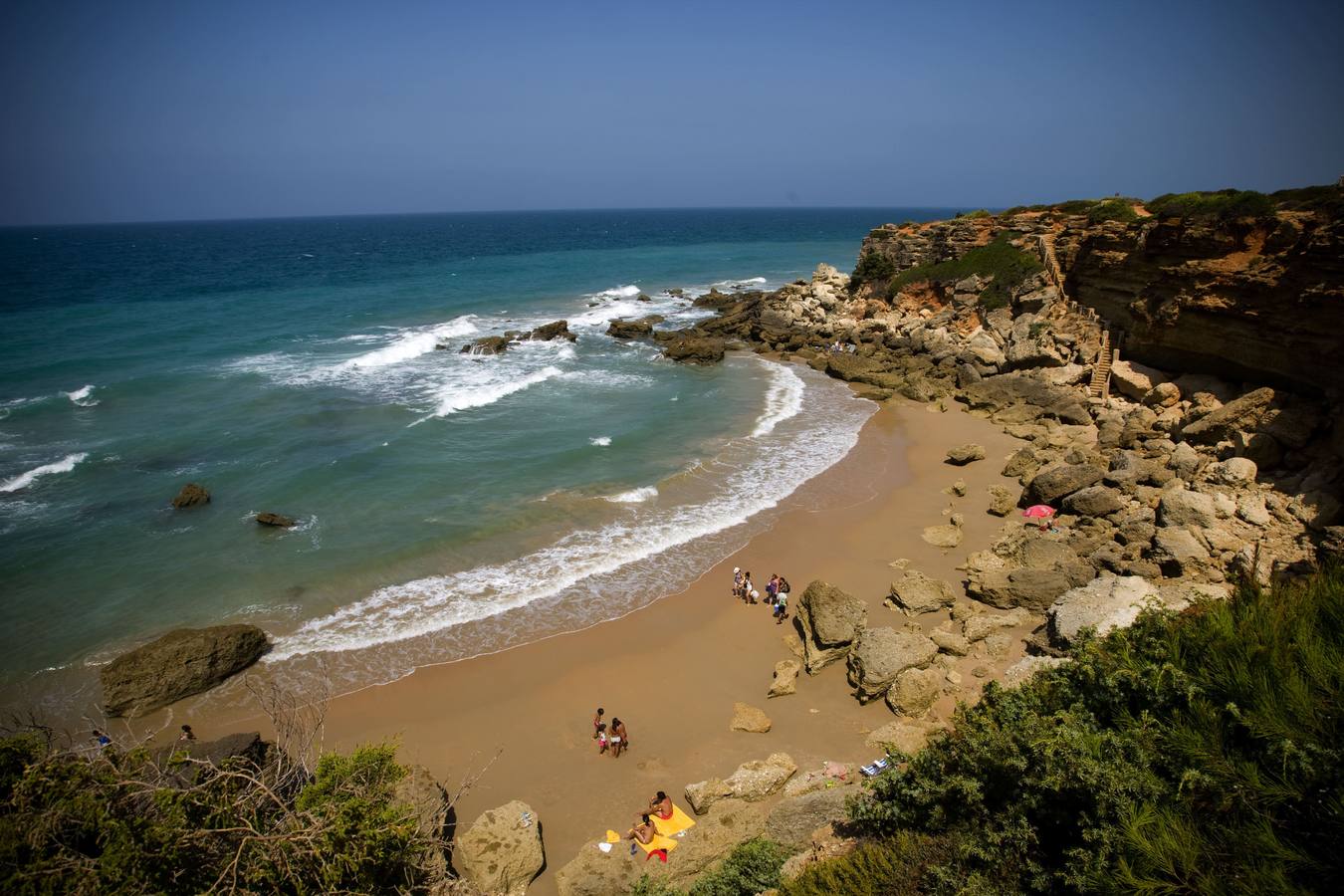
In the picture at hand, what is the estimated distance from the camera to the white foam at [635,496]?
2172 centimetres

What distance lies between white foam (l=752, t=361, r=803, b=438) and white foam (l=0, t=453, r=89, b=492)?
25771 mm

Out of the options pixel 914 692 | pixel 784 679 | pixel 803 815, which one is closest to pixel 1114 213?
pixel 914 692

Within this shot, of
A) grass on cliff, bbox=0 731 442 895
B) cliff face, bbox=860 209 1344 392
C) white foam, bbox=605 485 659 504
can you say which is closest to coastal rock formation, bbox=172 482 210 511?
white foam, bbox=605 485 659 504

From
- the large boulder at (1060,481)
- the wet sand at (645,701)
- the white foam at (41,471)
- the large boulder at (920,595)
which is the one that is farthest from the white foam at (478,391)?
the large boulder at (1060,481)

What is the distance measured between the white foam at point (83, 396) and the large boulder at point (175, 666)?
72.1 ft

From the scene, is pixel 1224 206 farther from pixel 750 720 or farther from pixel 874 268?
pixel 874 268

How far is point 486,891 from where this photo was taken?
30.2 ft

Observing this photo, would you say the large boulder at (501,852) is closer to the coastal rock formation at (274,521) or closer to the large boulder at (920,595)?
the large boulder at (920,595)

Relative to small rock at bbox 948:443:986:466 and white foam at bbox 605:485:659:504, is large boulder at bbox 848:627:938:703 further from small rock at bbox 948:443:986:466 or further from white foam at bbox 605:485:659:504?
small rock at bbox 948:443:986:466

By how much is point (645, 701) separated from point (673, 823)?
3.23 meters

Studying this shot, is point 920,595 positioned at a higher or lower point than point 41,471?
lower

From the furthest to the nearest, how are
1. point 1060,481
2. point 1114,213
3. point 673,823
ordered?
point 1114,213 → point 1060,481 → point 673,823

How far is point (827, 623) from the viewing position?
1413 centimetres

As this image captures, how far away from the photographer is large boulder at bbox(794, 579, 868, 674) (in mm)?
13945
